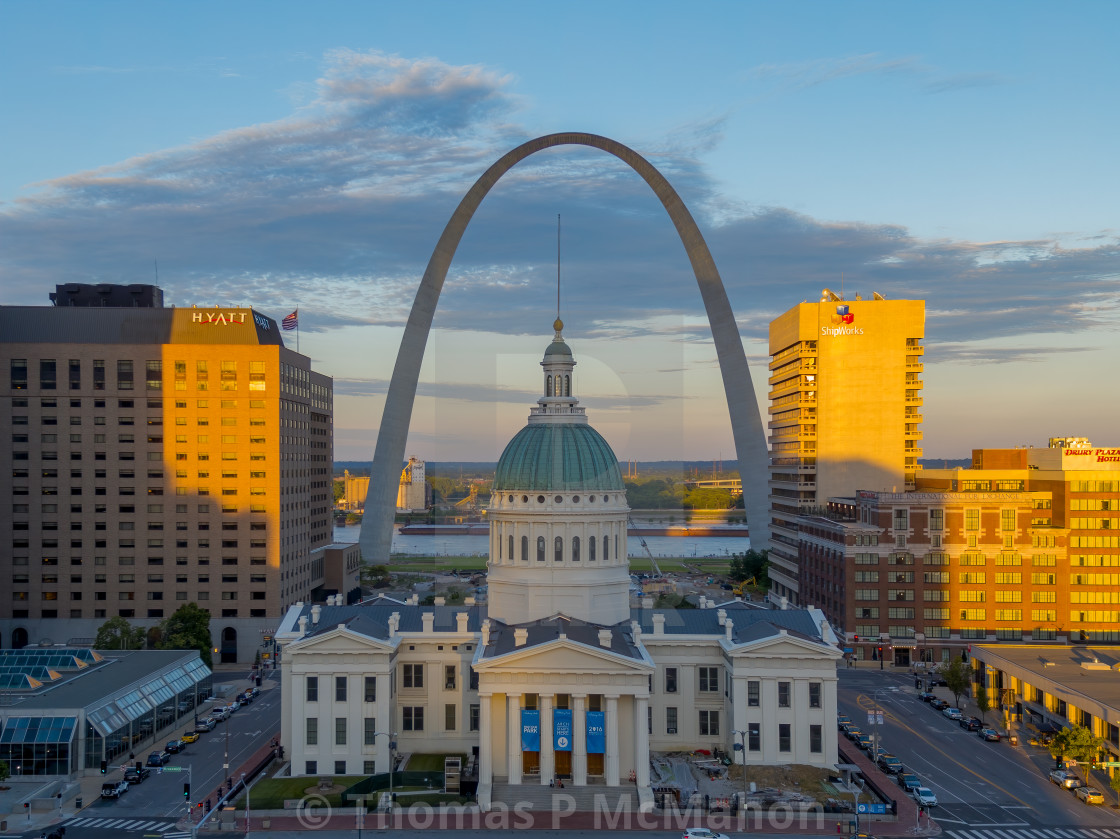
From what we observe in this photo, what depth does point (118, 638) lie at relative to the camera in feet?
348

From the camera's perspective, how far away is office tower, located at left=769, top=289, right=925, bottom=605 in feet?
461

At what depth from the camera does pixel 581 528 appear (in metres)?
82.3

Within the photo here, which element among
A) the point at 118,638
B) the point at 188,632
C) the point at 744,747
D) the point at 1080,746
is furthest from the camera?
the point at 118,638

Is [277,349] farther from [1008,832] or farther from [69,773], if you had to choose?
[1008,832]

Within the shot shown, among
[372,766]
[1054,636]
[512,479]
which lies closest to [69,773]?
[372,766]

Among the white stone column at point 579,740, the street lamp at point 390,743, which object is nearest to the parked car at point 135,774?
the street lamp at point 390,743

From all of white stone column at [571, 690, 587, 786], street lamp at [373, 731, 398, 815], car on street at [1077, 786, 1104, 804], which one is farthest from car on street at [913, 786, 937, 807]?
street lamp at [373, 731, 398, 815]

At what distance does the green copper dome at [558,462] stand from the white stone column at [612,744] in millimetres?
18866

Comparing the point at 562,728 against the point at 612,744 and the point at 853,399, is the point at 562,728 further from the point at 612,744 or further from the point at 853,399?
the point at 853,399

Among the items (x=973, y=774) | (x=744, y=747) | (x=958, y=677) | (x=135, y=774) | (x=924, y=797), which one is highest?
(x=744, y=747)

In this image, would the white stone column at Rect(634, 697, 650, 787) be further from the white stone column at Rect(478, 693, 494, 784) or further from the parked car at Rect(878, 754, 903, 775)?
the parked car at Rect(878, 754, 903, 775)

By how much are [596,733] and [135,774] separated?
108ft

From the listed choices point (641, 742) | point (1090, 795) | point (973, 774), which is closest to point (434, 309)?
point (641, 742)

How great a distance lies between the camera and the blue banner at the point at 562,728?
70.0 m
